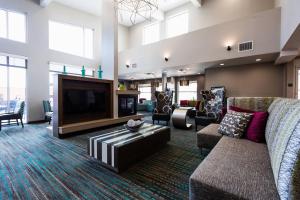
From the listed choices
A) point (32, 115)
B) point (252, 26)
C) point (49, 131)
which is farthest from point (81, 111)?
point (252, 26)

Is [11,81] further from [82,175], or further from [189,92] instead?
[189,92]

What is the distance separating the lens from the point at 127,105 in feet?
19.6

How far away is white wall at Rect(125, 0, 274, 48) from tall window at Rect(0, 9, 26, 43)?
6446 mm

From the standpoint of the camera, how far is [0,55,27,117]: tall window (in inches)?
221

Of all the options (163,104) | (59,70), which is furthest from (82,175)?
(59,70)

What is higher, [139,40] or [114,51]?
[139,40]

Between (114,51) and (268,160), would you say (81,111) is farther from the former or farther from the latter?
(268,160)

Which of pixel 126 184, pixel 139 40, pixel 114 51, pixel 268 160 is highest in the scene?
pixel 139 40

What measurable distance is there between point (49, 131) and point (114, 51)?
3.20 meters

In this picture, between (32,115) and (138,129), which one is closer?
(138,129)

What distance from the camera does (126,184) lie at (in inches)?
73.2

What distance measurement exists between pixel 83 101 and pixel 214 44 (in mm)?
4992

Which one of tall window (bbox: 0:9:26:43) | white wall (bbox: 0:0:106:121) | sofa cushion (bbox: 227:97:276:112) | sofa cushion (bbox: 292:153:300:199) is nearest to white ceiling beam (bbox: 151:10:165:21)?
white wall (bbox: 0:0:106:121)

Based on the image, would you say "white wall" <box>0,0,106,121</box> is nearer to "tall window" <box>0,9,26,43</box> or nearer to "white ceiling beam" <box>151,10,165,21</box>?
"tall window" <box>0,9,26,43</box>
